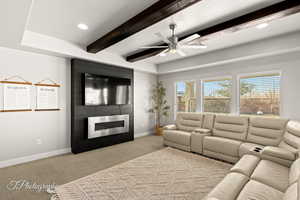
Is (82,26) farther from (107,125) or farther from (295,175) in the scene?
(295,175)

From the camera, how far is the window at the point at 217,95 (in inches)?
171

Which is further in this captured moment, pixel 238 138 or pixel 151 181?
pixel 238 138

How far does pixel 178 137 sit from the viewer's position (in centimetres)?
381

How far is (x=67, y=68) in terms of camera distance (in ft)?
12.3

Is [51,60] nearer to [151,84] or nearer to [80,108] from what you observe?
[80,108]

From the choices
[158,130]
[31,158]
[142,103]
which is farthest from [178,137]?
[31,158]

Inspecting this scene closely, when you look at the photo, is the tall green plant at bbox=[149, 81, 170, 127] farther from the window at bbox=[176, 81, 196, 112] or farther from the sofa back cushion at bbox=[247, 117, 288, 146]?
the sofa back cushion at bbox=[247, 117, 288, 146]

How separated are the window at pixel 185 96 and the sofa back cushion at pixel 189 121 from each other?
0.87m

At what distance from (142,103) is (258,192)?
4.48m

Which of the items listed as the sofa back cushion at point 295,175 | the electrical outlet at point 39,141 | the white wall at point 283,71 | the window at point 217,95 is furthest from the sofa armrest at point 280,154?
the electrical outlet at point 39,141

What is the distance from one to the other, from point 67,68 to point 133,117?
2.57 m

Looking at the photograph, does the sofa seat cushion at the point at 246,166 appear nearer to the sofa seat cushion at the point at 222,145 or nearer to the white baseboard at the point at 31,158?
the sofa seat cushion at the point at 222,145

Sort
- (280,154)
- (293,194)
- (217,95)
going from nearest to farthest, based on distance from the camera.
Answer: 1. (293,194)
2. (280,154)
3. (217,95)

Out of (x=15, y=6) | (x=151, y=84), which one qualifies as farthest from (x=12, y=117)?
(x=151, y=84)
